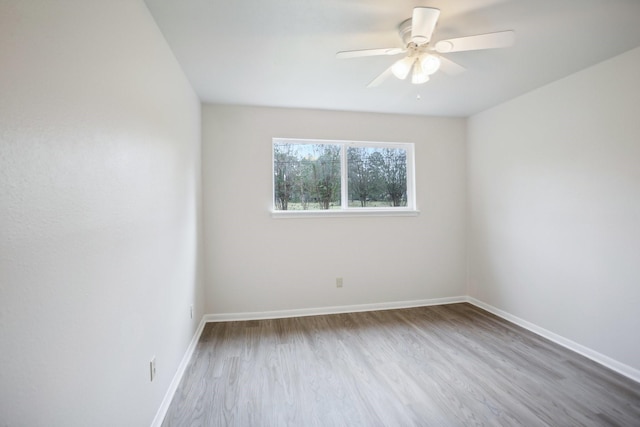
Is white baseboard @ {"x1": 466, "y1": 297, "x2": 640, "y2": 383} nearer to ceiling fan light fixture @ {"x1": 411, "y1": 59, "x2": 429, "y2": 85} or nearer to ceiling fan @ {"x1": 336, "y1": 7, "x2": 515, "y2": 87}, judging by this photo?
ceiling fan @ {"x1": 336, "y1": 7, "x2": 515, "y2": 87}

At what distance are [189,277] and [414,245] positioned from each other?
254cm

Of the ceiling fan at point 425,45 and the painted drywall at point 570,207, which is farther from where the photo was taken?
the painted drywall at point 570,207

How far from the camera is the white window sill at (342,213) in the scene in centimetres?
313

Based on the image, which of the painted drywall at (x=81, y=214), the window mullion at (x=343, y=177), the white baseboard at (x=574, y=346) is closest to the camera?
the painted drywall at (x=81, y=214)

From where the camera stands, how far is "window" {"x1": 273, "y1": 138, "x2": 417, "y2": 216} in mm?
3230

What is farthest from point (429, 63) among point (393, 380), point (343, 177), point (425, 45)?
point (393, 380)

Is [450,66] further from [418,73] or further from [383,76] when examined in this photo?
[383,76]

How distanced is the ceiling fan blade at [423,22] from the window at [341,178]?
184 cm

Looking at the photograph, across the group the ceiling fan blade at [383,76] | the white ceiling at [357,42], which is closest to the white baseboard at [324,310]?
the white ceiling at [357,42]

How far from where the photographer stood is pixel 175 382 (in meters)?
1.92

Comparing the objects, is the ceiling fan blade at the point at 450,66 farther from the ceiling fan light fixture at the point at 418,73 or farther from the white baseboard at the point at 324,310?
the white baseboard at the point at 324,310

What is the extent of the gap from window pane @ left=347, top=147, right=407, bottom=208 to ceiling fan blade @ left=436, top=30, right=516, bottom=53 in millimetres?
1901

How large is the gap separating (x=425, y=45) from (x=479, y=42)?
1.04ft

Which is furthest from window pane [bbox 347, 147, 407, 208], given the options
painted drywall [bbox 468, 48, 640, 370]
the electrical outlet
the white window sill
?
the electrical outlet
